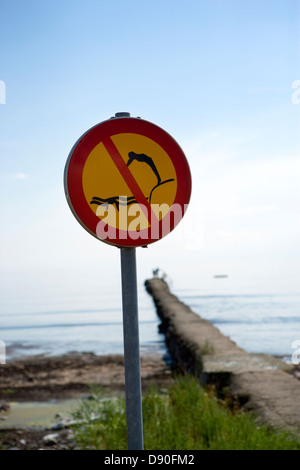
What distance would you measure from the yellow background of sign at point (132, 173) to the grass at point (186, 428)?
2.39m

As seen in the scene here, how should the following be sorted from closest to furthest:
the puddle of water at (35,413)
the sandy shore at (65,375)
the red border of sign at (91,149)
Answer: the red border of sign at (91,149)
the puddle of water at (35,413)
the sandy shore at (65,375)

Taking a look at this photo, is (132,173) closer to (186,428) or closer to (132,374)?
(132,374)

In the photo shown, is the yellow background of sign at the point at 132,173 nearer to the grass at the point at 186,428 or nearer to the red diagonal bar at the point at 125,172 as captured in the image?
the red diagonal bar at the point at 125,172

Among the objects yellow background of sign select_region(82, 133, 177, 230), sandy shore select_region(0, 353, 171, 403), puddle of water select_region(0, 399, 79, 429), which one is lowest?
puddle of water select_region(0, 399, 79, 429)

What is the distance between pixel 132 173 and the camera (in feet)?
8.90

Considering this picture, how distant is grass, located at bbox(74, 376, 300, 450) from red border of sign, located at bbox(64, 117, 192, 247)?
7.57 feet

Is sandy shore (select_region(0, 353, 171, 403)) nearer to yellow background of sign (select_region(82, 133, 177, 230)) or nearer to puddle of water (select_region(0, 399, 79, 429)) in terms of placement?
puddle of water (select_region(0, 399, 79, 429))

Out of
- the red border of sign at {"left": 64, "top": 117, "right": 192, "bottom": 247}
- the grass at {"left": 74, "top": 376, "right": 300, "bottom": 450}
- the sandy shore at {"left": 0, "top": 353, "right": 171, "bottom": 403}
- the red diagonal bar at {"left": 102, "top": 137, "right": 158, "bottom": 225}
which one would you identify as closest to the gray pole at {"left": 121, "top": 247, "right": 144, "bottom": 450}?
the red border of sign at {"left": 64, "top": 117, "right": 192, "bottom": 247}

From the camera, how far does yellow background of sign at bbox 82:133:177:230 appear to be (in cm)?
268

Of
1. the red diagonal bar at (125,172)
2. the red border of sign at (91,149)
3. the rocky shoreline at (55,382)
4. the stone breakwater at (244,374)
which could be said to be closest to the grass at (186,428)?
the stone breakwater at (244,374)

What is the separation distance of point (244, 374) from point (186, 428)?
204cm

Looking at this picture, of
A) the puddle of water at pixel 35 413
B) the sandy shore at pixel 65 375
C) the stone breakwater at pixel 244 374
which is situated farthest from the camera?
the sandy shore at pixel 65 375

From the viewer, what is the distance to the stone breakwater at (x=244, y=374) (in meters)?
5.19

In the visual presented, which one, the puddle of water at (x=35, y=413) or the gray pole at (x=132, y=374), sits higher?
the gray pole at (x=132, y=374)
